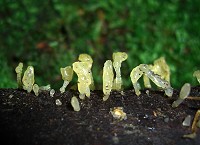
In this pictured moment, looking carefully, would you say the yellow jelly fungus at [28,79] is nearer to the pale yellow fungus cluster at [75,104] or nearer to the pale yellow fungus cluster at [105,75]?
the pale yellow fungus cluster at [105,75]

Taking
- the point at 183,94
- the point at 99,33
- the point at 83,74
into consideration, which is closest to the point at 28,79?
the point at 83,74

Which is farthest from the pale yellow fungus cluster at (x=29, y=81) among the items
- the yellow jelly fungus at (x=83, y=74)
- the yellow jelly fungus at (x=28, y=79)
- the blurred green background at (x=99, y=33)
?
the blurred green background at (x=99, y=33)

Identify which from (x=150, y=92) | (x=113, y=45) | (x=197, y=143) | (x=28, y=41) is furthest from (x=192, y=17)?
(x=197, y=143)

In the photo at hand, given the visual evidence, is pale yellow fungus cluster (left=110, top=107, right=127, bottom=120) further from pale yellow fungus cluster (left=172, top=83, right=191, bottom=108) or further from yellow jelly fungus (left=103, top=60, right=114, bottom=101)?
pale yellow fungus cluster (left=172, top=83, right=191, bottom=108)

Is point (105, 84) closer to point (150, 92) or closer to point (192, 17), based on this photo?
point (150, 92)

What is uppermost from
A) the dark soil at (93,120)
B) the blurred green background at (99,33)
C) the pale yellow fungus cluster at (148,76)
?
the blurred green background at (99,33)

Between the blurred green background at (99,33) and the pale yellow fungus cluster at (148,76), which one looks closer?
the pale yellow fungus cluster at (148,76)
